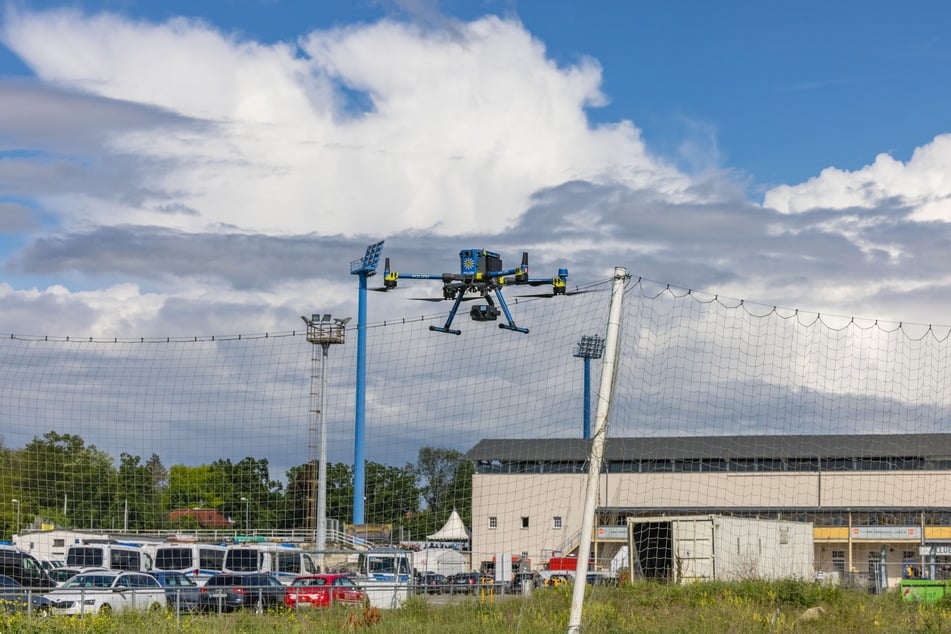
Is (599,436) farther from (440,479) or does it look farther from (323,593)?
(323,593)

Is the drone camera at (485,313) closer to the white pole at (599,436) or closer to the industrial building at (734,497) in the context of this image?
the white pole at (599,436)

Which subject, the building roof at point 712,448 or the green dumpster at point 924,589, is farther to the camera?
the building roof at point 712,448

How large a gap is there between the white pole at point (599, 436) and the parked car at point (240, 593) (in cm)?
1061

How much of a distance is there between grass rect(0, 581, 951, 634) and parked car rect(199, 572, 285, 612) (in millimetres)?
5001

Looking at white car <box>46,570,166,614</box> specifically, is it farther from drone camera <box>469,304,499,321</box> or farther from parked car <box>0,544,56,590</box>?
drone camera <box>469,304,499,321</box>

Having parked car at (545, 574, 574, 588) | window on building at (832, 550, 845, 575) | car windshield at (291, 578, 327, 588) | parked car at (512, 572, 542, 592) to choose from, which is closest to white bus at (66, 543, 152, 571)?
car windshield at (291, 578, 327, 588)

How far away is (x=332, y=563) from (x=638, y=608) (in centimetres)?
2969

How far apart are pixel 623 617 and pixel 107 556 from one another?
24.4 metres

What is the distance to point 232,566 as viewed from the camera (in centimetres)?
3525

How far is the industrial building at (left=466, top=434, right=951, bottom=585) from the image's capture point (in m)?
49.5

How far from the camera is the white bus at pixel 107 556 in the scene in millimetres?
35562

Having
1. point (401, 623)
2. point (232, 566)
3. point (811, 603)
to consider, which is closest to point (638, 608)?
point (811, 603)

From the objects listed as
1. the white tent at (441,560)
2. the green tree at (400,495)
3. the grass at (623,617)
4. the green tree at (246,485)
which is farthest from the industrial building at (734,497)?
the grass at (623,617)

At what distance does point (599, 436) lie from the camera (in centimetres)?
1279
